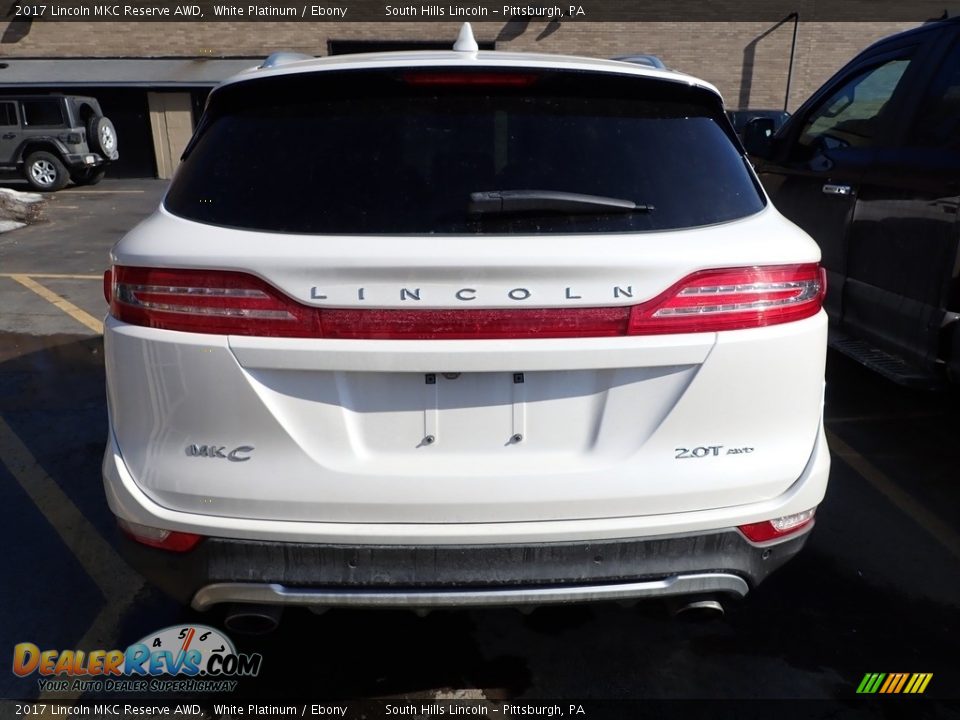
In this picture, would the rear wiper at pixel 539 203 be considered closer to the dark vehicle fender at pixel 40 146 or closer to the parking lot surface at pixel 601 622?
the parking lot surface at pixel 601 622

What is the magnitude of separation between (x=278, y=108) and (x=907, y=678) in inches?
106

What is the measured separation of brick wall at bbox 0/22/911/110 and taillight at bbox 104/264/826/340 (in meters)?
21.5

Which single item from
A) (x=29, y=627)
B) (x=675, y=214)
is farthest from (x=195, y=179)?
(x=29, y=627)

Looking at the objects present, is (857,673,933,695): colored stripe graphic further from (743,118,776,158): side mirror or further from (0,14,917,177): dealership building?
(0,14,917,177): dealership building

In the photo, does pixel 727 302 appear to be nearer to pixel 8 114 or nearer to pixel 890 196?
pixel 890 196

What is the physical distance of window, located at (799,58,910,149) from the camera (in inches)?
169

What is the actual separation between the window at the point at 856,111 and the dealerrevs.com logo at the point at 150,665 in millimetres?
4178

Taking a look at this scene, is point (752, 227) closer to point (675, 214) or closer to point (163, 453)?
point (675, 214)

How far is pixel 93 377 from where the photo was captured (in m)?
5.12

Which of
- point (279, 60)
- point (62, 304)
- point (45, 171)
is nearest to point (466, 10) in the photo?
A: point (45, 171)

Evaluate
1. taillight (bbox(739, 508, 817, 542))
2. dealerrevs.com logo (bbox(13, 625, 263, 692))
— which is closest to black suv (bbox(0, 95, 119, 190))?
dealerrevs.com logo (bbox(13, 625, 263, 692))

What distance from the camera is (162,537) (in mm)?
2004

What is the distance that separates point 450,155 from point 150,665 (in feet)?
6.50

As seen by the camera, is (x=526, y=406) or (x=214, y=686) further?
(x=214, y=686)
